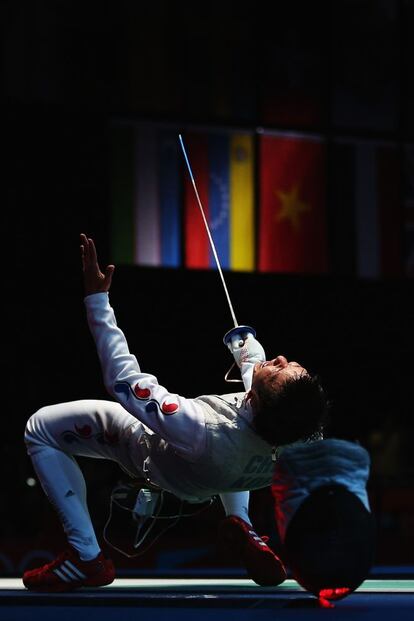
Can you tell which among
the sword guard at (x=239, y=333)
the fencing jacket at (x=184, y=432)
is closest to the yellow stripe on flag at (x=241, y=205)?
the sword guard at (x=239, y=333)

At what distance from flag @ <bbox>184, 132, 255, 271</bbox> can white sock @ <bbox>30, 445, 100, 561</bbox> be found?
214 inches

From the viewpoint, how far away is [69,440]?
3.23m

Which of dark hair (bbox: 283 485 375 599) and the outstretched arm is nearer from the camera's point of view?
dark hair (bbox: 283 485 375 599)

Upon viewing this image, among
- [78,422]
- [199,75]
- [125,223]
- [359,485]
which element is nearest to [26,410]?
[125,223]

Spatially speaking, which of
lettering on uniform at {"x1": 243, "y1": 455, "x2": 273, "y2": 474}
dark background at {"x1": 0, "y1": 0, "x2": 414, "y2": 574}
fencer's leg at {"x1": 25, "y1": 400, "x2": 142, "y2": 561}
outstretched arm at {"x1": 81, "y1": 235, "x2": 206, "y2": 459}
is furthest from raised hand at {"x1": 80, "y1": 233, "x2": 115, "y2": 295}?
dark background at {"x1": 0, "y1": 0, "x2": 414, "y2": 574}

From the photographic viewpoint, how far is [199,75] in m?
8.80

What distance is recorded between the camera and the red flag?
339 inches

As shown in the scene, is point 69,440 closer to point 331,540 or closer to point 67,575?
point 67,575

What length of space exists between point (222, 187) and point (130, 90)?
1103mm

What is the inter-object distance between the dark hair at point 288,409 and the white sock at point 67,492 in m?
0.66

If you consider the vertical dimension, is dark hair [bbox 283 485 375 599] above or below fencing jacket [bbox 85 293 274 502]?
below

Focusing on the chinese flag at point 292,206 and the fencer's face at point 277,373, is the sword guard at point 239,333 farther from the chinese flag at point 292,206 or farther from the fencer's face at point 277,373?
the chinese flag at point 292,206

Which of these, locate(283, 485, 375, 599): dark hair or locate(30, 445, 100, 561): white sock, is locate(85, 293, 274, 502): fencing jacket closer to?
locate(30, 445, 100, 561): white sock

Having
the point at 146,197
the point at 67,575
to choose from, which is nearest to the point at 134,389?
the point at 67,575
